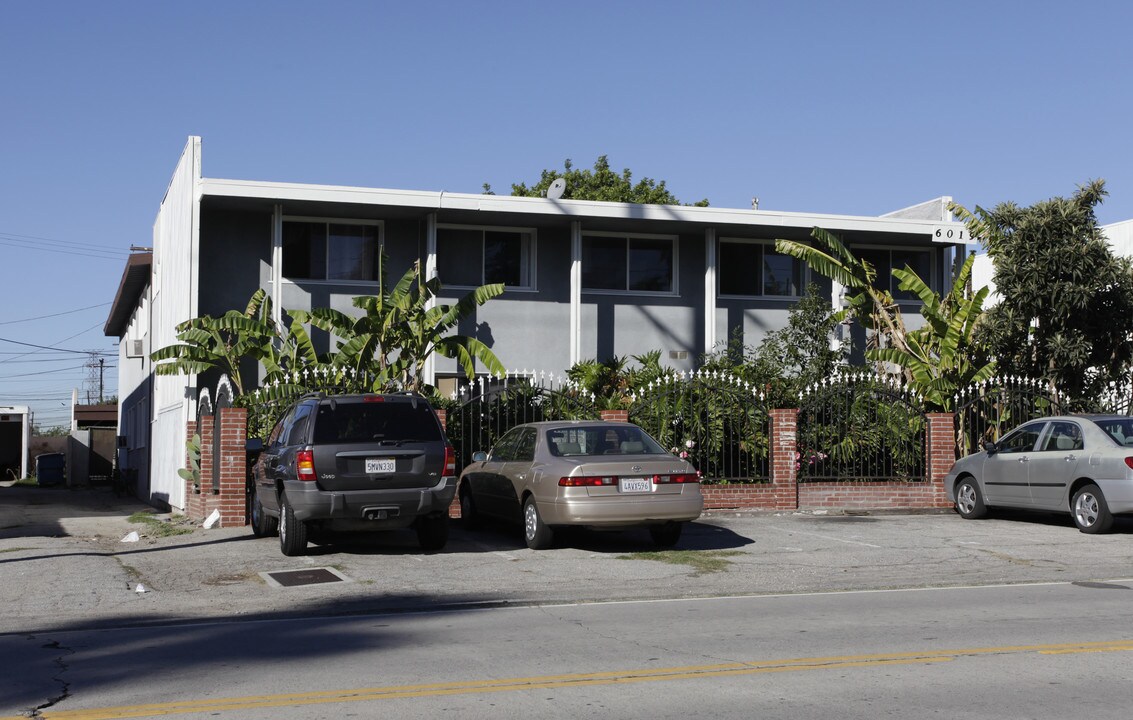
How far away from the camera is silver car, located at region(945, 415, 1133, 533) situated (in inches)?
613

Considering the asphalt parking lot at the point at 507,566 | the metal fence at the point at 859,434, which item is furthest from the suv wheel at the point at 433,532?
the metal fence at the point at 859,434

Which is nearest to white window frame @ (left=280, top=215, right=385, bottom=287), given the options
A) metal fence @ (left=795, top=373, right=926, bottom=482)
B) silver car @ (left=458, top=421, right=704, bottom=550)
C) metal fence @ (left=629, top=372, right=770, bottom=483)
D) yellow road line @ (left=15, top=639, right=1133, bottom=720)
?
metal fence @ (left=629, top=372, right=770, bottom=483)

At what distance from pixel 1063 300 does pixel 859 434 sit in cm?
459

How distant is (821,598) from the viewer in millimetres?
A: 11125

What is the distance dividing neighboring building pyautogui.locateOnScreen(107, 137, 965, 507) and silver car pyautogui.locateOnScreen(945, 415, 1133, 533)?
775 centimetres

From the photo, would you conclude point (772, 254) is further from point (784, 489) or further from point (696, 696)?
point (696, 696)

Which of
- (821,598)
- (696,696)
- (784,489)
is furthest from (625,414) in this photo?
(696,696)

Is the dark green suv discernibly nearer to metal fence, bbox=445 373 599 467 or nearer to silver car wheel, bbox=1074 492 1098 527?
metal fence, bbox=445 373 599 467

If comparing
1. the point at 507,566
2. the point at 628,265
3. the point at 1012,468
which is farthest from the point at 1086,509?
the point at 628,265

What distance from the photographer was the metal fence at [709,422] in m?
19.6

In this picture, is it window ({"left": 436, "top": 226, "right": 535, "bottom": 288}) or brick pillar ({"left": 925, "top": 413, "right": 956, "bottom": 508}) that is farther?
window ({"left": 436, "top": 226, "right": 535, "bottom": 288})

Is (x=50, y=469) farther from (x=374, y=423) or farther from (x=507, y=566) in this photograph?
(x=507, y=566)

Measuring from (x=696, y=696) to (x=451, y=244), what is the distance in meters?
18.5

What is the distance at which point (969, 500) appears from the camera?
18391 mm
